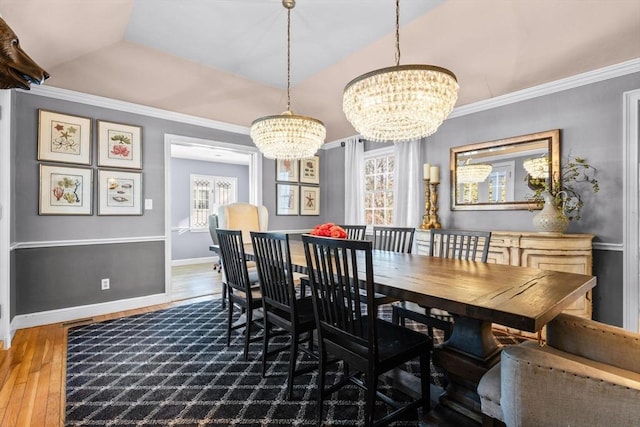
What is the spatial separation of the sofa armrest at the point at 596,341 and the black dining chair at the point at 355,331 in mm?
568

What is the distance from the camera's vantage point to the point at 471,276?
167 centimetres

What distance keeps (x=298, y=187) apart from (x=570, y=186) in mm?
3606

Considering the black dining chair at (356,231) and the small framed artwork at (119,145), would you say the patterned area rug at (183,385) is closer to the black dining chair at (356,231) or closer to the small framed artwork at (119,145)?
the black dining chair at (356,231)

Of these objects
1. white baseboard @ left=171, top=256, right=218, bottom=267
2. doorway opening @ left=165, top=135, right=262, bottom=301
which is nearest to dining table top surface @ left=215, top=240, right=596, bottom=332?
doorway opening @ left=165, top=135, right=262, bottom=301

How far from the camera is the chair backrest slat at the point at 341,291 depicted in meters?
1.36

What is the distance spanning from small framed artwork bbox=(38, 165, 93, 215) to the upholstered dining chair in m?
1.41

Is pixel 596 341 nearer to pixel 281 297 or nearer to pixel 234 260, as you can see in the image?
pixel 281 297

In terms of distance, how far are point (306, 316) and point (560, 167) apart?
283 cm

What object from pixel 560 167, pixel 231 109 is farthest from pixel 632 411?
pixel 231 109

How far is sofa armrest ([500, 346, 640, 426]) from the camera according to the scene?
0.82 meters

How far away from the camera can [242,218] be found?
3824mm

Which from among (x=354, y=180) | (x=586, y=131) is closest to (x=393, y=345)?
(x=586, y=131)

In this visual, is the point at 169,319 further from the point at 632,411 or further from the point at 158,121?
the point at 632,411

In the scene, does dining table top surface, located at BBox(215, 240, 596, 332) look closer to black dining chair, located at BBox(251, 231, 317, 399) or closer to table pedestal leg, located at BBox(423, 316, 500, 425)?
black dining chair, located at BBox(251, 231, 317, 399)
